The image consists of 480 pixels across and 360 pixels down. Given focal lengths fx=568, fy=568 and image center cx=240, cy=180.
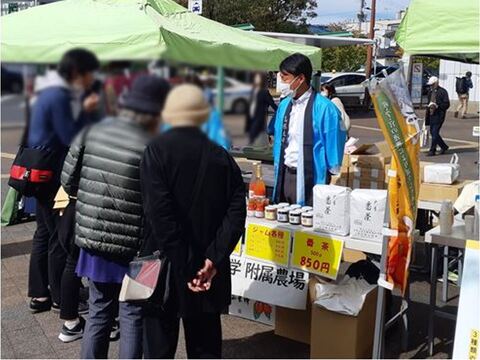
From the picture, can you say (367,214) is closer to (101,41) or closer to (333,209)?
(333,209)

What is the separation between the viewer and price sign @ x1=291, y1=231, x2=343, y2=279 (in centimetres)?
318

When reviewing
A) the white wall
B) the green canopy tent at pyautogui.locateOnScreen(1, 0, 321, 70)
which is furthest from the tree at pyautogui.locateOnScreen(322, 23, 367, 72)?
the green canopy tent at pyautogui.locateOnScreen(1, 0, 321, 70)

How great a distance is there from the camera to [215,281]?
235 centimetres

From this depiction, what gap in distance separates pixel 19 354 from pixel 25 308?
70 cm

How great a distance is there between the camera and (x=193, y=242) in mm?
2160

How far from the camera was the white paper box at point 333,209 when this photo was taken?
323 centimetres

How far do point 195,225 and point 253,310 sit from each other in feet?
5.78

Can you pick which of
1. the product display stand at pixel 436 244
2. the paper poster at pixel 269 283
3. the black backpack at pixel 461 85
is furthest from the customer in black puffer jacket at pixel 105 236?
the black backpack at pixel 461 85

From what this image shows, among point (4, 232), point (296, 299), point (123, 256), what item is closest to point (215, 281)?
point (123, 256)

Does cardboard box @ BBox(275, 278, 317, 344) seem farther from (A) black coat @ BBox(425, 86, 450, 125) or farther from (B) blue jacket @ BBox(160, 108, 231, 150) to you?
(A) black coat @ BBox(425, 86, 450, 125)

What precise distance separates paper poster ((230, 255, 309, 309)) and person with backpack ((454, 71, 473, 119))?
16154mm

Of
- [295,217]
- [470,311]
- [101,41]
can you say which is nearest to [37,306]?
[295,217]

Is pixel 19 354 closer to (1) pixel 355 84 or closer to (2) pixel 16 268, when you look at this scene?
(2) pixel 16 268

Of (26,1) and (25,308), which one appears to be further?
(25,308)
